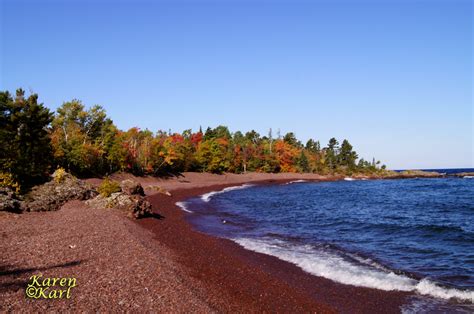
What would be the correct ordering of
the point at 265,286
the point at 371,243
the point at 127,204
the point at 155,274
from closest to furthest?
1. the point at 155,274
2. the point at 265,286
3. the point at 371,243
4. the point at 127,204

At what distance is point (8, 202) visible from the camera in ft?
67.6

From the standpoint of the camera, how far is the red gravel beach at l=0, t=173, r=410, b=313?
897cm

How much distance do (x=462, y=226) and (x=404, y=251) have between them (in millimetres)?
10562

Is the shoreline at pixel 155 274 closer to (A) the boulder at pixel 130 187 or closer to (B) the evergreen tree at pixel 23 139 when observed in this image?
(B) the evergreen tree at pixel 23 139

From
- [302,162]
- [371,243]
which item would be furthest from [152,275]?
[302,162]

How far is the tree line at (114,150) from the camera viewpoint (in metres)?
31.0

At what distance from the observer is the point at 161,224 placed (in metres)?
23.3

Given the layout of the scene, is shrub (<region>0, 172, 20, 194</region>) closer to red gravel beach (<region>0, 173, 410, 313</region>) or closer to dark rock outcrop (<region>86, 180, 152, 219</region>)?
dark rock outcrop (<region>86, 180, 152, 219</region>)

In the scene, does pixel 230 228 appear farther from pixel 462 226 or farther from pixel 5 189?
pixel 462 226

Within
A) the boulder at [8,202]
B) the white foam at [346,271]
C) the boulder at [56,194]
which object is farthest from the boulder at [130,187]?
the white foam at [346,271]

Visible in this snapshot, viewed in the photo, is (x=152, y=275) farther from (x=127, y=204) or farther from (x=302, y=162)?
(x=302, y=162)

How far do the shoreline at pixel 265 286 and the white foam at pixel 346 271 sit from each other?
541mm

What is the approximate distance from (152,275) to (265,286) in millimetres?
4339

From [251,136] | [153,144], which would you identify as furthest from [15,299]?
[251,136]
